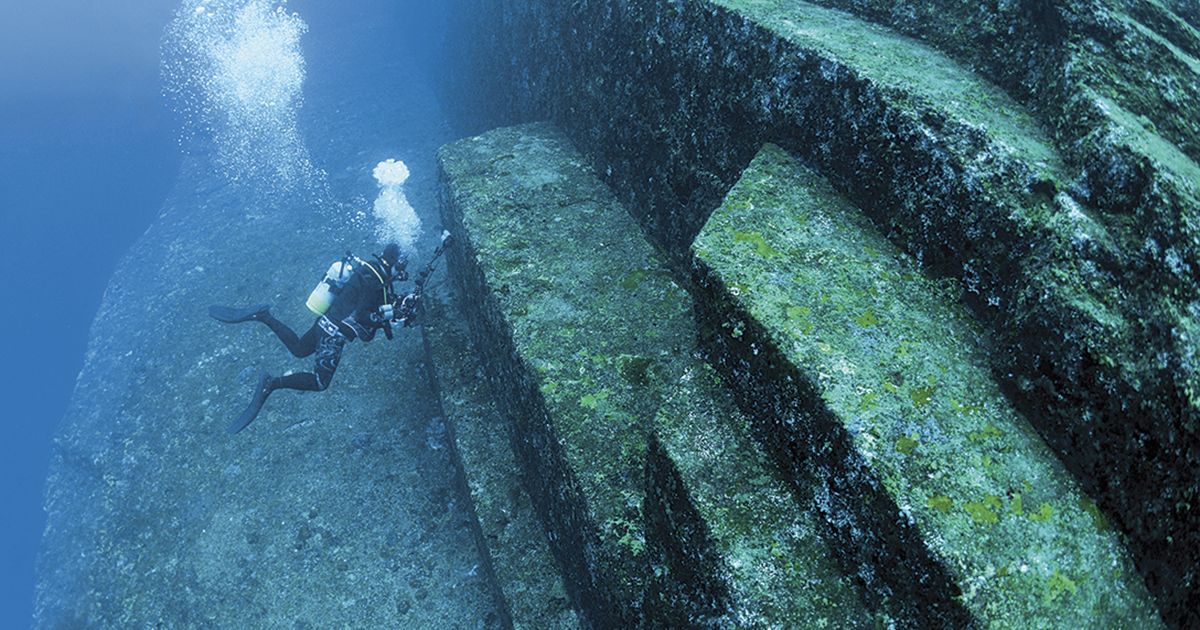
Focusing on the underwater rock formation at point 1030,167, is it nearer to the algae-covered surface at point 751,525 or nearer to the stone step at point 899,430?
the stone step at point 899,430

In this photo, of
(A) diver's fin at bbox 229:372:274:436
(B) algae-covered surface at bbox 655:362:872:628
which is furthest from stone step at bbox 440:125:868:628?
(A) diver's fin at bbox 229:372:274:436

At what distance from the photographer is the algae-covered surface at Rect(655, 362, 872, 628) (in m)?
2.57

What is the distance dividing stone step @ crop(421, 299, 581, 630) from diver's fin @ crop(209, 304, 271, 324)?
11.2 feet

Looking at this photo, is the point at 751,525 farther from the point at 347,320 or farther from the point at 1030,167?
the point at 347,320

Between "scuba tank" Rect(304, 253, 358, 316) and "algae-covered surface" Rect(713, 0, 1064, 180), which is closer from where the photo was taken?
"algae-covered surface" Rect(713, 0, 1064, 180)

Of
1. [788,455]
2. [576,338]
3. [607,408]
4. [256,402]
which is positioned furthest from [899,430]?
[256,402]

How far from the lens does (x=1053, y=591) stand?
217cm

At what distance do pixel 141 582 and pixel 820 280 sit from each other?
990cm

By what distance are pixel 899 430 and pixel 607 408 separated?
225 cm

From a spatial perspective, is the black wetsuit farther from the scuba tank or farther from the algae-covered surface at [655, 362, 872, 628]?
the algae-covered surface at [655, 362, 872, 628]

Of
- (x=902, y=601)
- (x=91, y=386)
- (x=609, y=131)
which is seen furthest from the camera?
(x=91, y=386)

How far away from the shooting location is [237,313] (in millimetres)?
9797

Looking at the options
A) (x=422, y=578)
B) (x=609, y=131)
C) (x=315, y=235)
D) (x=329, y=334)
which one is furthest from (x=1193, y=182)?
(x=315, y=235)

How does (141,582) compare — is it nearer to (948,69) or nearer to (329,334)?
(329,334)
